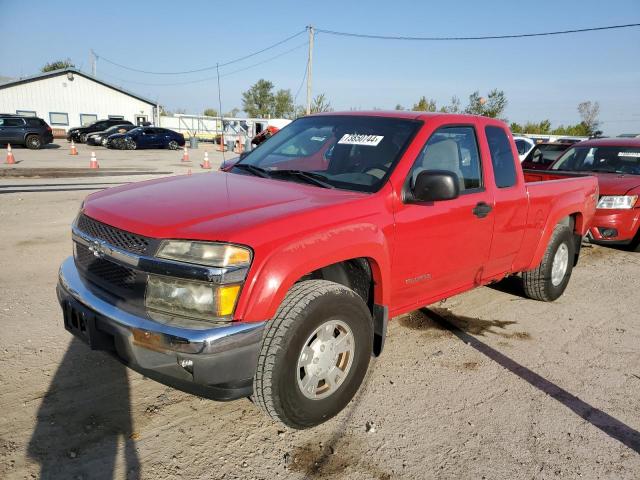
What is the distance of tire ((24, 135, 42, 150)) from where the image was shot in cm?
2402

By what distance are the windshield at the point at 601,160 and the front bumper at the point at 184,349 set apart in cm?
720

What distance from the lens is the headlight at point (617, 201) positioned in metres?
6.59

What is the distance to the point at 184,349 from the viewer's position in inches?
86.6

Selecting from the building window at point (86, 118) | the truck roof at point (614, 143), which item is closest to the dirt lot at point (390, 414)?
the truck roof at point (614, 143)

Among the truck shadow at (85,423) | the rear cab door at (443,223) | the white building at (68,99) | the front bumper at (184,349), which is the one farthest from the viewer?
the white building at (68,99)

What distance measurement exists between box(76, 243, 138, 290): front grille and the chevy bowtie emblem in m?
0.03

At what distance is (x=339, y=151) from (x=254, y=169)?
2.20 ft

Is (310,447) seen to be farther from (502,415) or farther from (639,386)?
(639,386)

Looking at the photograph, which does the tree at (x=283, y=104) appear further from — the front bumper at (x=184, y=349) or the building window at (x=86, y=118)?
the front bumper at (x=184, y=349)

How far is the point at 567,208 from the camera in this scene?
4.73 m

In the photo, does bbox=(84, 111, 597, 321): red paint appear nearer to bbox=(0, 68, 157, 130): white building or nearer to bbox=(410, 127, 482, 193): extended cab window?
bbox=(410, 127, 482, 193): extended cab window

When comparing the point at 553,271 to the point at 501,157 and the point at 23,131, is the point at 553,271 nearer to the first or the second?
the point at 501,157

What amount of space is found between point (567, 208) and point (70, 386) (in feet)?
14.9

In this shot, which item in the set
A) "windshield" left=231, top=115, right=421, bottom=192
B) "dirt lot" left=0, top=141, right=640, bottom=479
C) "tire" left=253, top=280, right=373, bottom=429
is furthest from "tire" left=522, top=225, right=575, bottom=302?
"tire" left=253, top=280, right=373, bottom=429
